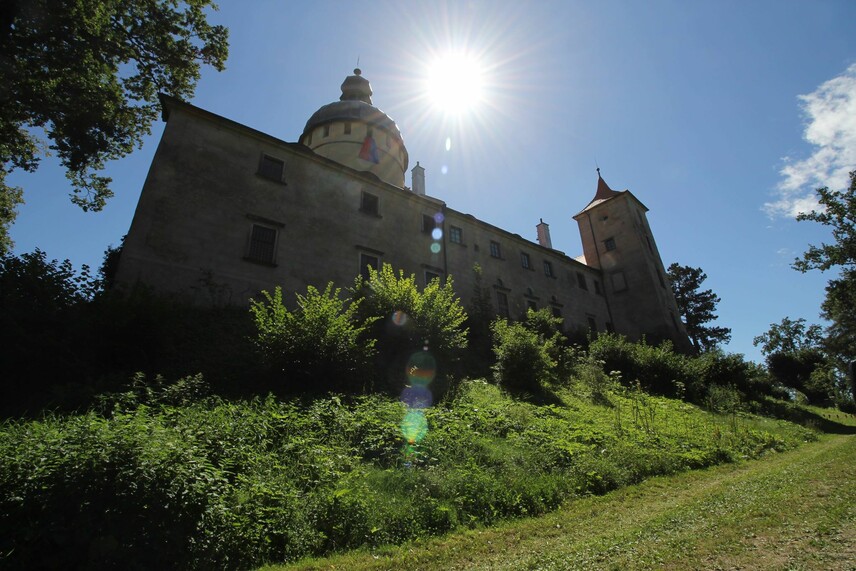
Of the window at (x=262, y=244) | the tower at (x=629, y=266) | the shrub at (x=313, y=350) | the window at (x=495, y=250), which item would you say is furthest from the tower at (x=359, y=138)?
the shrub at (x=313, y=350)

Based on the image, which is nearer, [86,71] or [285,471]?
[285,471]

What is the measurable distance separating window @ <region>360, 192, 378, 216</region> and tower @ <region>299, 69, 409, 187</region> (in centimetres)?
740

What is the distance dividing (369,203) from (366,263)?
3833mm

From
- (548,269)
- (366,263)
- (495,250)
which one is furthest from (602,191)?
(366,263)

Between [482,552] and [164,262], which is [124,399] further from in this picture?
[164,262]

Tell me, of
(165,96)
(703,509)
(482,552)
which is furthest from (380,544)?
(165,96)

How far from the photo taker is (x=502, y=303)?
1014 inches

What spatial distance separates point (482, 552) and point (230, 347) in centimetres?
991

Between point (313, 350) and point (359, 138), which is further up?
point (359, 138)

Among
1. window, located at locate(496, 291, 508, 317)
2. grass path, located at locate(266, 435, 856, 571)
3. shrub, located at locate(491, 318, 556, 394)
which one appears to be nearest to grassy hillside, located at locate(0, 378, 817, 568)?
grass path, located at locate(266, 435, 856, 571)

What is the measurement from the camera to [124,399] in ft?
23.8

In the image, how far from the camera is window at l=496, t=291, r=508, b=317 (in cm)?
2530

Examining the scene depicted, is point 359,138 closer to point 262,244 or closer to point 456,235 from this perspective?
point 456,235

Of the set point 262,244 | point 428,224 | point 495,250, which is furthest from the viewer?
point 495,250
